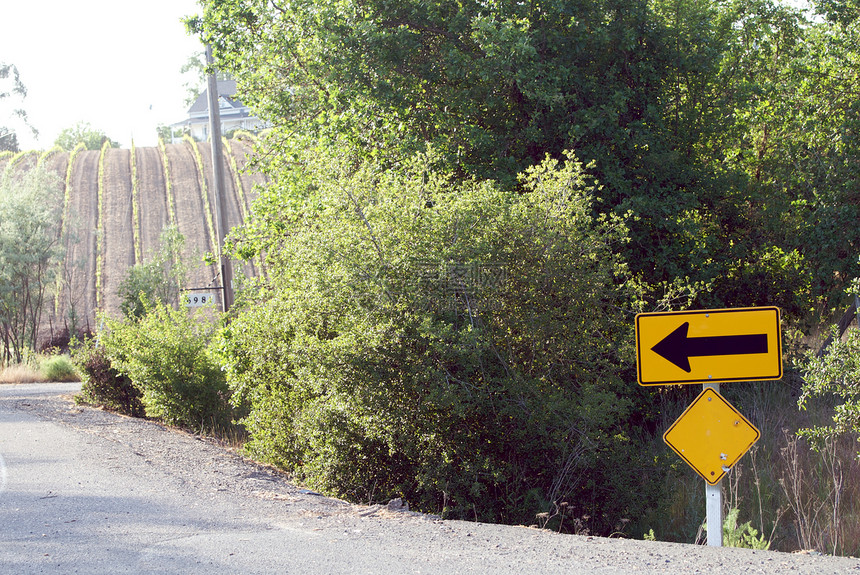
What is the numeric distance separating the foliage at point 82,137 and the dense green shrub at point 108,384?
281 feet

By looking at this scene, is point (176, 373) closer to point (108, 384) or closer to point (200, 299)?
point (108, 384)

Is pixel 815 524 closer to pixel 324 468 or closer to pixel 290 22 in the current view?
pixel 324 468

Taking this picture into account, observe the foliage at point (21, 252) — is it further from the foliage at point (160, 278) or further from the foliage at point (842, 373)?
the foliage at point (842, 373)

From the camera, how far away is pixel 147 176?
61.8 metres

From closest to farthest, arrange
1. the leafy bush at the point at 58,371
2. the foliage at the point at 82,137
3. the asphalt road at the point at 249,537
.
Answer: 1. the asphalt road at the point at 249,537
2. the leafy bush at the point at 58,371
3. the foliage at the point at 82,137

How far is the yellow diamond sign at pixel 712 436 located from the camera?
18.5 feet

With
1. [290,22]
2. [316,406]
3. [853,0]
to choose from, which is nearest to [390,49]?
[290,22]

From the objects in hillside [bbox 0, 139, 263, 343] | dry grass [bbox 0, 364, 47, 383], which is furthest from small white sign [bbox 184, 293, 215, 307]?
hillside [bbox 0, 139, 263, 343]

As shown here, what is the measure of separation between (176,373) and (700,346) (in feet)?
34.1

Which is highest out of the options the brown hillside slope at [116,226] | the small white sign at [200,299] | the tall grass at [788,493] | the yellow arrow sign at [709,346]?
the brown hillside slope at [116,226]

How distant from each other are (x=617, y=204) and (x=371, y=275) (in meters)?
5.70

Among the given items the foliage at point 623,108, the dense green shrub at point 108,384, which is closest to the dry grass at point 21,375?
the dense green shrub at point 108,384

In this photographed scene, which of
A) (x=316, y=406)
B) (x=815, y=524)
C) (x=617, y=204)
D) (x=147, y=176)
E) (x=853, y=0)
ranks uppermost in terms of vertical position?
(x=147, y=176)

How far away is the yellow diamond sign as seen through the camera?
5.65 metres
